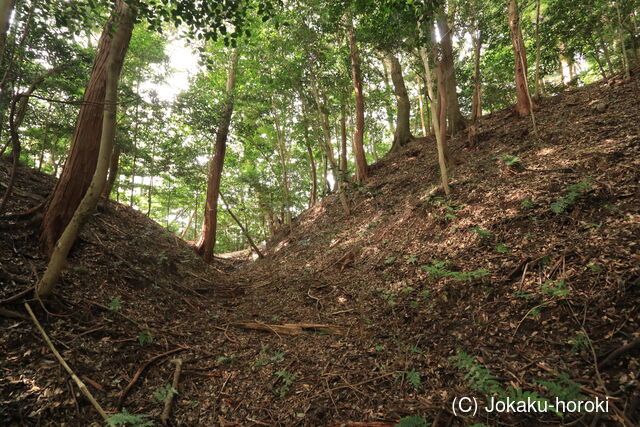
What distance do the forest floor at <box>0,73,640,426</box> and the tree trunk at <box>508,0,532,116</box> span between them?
2197mm

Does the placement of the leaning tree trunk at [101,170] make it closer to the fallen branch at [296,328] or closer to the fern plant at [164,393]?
the fern plant at [164,393]

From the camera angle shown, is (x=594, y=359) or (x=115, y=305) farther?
(x=115, y=305)

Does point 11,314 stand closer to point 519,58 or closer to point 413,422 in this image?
point 413,422

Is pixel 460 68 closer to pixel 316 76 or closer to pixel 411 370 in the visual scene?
pixel 316 76

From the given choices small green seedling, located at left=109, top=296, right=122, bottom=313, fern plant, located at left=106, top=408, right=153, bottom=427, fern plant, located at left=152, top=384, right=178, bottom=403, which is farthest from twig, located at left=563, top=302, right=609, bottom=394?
small green seedling, located at left=109, top=296, right=122, bottom=313

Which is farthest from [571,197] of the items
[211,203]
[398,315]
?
[211,203]

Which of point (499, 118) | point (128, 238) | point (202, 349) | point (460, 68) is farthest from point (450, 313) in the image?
point (460, 68)

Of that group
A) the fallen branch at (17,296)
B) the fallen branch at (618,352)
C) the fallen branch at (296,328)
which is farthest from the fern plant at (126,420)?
the fallen branch at (618,352)

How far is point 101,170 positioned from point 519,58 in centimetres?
1144

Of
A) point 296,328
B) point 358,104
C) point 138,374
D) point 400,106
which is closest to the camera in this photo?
point 138,374

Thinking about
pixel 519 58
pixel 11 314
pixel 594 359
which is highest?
pixel 519 58

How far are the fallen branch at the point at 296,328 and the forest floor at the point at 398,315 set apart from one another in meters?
0.02

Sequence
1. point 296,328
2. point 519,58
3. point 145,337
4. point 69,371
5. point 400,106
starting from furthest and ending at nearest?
1. point 400,106
2. point 519,58
3. point 296,328
4. point 145,337
5. point 69,371

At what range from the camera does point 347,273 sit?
Answer: 254 inches
